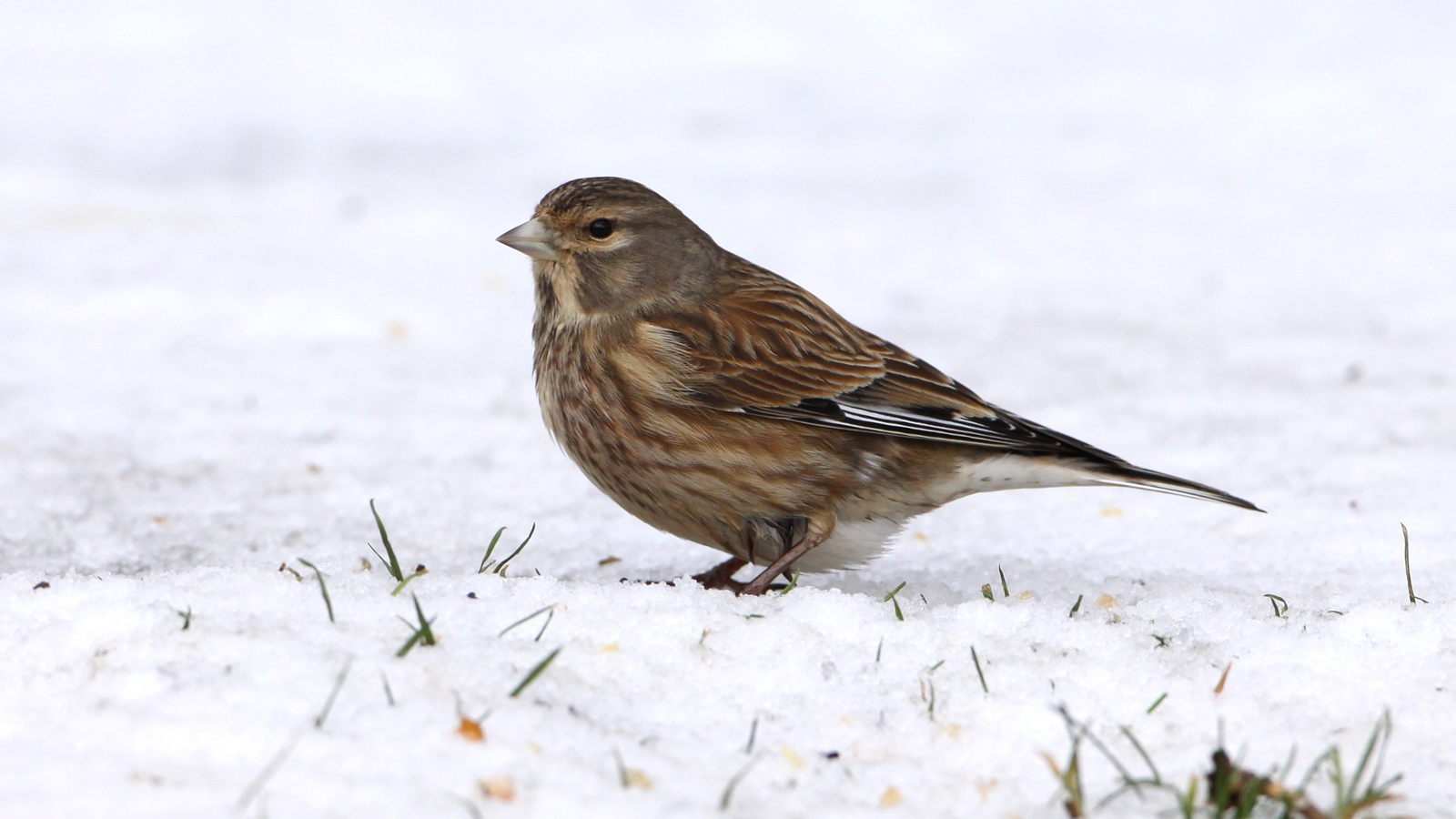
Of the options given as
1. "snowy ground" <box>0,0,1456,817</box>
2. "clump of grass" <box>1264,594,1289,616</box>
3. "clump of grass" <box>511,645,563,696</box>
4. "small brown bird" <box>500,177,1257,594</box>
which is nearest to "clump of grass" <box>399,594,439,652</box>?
"snowy ground" <box>0,0,1456,817</box>

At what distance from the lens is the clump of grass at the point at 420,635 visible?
323 cm

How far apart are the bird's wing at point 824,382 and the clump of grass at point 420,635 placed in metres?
1.46

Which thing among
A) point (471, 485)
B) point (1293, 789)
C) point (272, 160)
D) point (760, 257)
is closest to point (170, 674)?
point (1293, 789)

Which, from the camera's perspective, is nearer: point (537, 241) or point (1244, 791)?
point (1244, 791)

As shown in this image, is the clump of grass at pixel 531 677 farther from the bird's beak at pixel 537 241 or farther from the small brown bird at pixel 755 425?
the bird's beak at pixel 537 241

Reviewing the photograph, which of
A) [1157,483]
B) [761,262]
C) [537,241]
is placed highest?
[761,262]

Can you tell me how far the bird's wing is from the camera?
4629 mm

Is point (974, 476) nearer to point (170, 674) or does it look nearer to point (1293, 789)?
point (1293, 789)

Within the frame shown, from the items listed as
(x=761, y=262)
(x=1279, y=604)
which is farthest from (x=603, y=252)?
(x=761, y=262)

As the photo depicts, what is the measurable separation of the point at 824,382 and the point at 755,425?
0.31 meters

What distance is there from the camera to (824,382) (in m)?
4.74

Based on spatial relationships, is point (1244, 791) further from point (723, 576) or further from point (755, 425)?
point (723, 576)

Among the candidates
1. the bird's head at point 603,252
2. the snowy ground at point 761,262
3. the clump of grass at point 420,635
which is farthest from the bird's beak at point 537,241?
the clump of grass at point 420,635

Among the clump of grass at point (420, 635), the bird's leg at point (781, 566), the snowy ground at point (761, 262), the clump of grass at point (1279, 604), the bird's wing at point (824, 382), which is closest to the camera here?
the snowy ground at point (761, 262)
